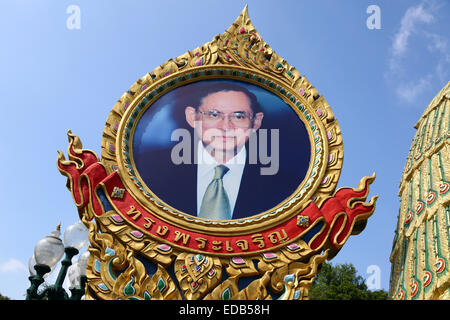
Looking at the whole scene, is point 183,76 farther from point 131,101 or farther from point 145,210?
point 145,210

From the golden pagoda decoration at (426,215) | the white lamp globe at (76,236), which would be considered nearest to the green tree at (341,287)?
the golden pagoda decoration at (426,215)

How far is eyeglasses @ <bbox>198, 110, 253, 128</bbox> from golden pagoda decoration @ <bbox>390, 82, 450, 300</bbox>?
331 centimetres

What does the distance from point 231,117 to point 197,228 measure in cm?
244

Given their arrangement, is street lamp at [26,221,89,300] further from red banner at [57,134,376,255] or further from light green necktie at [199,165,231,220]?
light green necktie at [199,165,231,220]

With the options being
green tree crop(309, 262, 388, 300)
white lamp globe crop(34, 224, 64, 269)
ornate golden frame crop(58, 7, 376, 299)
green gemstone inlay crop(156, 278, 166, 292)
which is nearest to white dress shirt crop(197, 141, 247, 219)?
ornate golden frame crop(58, 7, 376, 299)

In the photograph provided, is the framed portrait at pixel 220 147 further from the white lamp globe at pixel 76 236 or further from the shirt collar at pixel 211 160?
the white lamp globe at pixel 76 236

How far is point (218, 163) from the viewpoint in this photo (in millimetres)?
9328

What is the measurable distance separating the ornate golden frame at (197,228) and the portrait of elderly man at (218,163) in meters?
0.29

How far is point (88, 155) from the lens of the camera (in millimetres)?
8914

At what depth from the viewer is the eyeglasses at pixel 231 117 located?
31.7 feet

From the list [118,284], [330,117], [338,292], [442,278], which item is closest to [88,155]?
[118,284]

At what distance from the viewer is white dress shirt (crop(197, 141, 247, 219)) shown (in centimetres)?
898

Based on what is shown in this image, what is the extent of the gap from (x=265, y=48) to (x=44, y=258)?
5.75 metres

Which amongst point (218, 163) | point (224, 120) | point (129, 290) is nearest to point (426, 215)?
point (218, 163)
